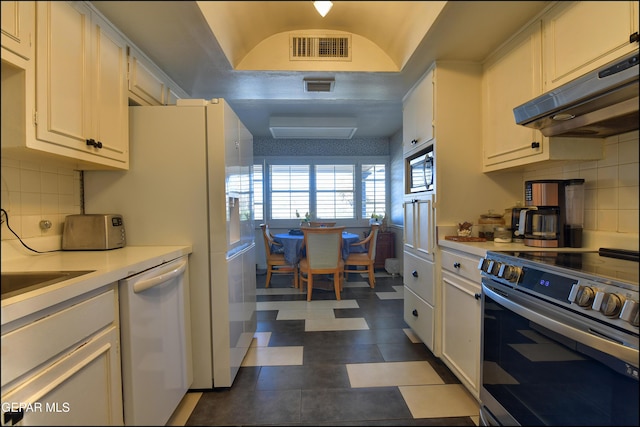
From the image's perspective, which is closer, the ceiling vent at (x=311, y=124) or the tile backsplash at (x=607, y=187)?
the tile backsplash at (x=607, y=187)

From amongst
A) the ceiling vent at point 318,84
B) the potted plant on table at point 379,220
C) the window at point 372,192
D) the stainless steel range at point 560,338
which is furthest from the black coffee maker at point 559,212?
the window at point 372,192

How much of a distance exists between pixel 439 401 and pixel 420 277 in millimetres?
747

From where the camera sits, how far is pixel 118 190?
134 centimetres

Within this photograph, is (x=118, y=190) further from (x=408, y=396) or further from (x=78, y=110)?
(x=408, y=396)

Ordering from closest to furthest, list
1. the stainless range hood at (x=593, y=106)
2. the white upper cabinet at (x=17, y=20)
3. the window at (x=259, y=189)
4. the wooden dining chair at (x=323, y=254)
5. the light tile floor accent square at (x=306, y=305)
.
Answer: the white upper cabinet at (x=17, y=20) < the stainless range hood at (x=593, y=106) < the light tile floor accent square at (x=306, y=305) < the wooden dining chair at (x=323, y=254) < the window at (x=259, y=189)

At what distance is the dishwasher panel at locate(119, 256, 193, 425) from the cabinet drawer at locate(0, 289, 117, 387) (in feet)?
0.22

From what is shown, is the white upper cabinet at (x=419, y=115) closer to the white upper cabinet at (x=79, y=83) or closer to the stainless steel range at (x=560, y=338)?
the stainless steel range at (x=560, y=338)

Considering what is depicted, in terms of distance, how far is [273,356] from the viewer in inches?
71.7

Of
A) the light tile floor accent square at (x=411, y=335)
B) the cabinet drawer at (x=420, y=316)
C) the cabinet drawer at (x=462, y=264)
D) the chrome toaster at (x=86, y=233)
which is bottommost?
the light tile floor accent square at (x=411, y=335)

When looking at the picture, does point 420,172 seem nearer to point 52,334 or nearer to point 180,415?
point 180,415

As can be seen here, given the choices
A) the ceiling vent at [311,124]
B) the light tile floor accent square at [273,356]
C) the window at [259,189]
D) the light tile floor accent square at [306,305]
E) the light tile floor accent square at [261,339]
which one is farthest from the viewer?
the window at [259,189]

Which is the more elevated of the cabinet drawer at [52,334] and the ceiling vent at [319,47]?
the ceiling vent at [319,47]

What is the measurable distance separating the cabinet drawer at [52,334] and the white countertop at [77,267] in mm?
37

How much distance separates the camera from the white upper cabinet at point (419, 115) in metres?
1.76
